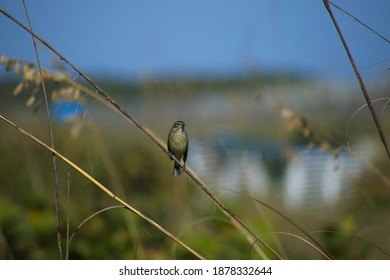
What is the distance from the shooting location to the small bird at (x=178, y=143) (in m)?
2.30

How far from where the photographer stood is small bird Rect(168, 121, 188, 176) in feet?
7.55

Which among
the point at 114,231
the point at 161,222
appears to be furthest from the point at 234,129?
the point at 114,231

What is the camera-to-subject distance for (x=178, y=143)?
232 cm

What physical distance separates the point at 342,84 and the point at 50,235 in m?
1.96

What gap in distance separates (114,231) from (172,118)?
696 mm

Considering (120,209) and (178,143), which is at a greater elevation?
(178,143)

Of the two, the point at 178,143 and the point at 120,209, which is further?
the point at 120,209

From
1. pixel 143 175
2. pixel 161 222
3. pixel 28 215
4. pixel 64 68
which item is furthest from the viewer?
pixel 143 175
